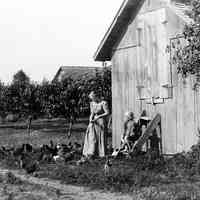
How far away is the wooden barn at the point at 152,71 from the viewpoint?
14062 millimetres

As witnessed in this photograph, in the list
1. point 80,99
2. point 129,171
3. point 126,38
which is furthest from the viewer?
point 80,99

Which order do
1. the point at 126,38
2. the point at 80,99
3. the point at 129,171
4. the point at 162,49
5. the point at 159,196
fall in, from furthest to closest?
the point at 80,99 → the point at 126,38 → the point at 162,49 → the point at 129,171 → the point at 159,196

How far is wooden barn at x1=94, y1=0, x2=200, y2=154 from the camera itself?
14.1m

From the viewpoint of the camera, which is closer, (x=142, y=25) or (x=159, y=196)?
(x=159, y=196)

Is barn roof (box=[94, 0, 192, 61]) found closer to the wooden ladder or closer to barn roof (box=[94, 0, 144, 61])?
barn roof (box=[94, 0, 144, 61])

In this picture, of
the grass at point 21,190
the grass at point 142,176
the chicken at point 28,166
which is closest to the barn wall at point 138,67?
the grass at point 142,176

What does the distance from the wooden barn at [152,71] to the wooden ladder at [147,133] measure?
0.19 metres

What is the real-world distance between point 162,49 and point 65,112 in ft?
59.6

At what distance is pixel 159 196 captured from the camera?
832 cm

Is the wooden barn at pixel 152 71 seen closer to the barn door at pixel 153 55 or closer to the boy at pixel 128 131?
the barn door at pixel 153 55

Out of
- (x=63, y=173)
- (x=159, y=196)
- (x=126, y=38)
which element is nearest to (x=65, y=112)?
(x=126, y=38)

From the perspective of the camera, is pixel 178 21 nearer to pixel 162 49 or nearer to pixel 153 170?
pixel 162 49

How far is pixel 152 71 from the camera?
15.3m

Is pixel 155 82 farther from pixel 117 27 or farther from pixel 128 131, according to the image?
pixel 117 27
